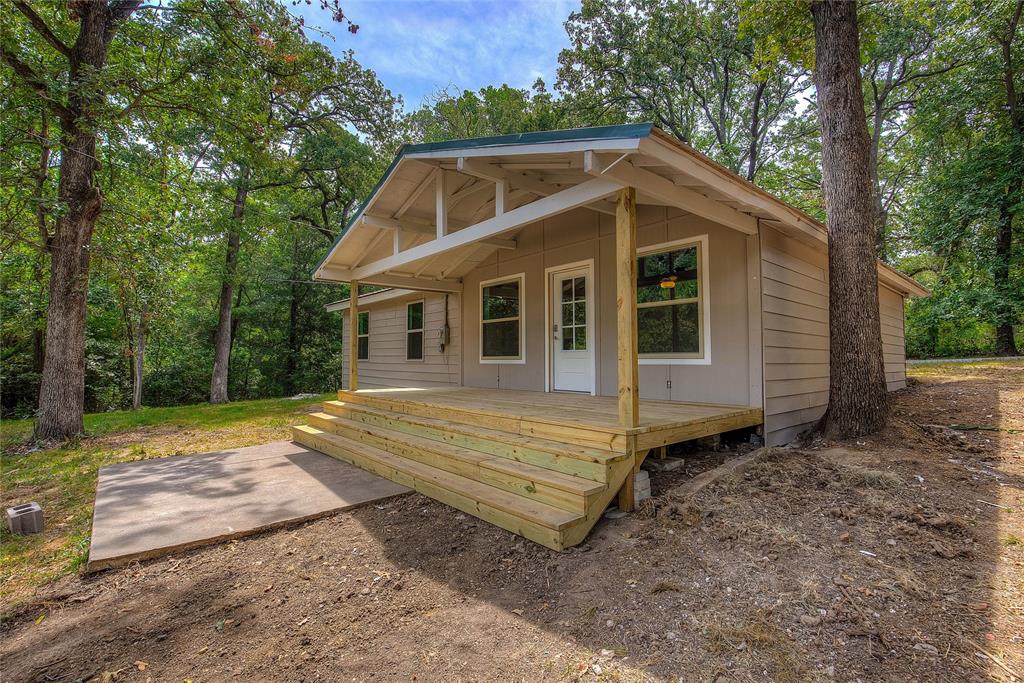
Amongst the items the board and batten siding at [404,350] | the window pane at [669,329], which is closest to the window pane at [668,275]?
the window pane at [669,329]

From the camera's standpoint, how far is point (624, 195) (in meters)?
3.21

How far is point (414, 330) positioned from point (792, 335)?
22.3 ft

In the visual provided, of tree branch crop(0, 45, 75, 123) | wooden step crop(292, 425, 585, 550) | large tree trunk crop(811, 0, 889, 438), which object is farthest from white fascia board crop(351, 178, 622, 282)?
tree branch crop(0, 45, 75, 123)

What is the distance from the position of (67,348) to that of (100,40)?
14.9 feet

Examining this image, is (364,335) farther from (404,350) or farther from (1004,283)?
(1004,283)

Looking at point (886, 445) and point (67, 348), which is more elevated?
point (67, 348)

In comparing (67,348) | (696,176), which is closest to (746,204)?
(696,176)

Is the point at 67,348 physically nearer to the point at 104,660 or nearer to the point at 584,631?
the point at 104,660

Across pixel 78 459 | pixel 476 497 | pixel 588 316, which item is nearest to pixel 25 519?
pixel 78 459

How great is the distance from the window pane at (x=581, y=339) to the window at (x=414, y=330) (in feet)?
13.6

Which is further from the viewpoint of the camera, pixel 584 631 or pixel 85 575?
pixel 85 575

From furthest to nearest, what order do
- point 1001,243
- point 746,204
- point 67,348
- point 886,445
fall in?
1. point 1001,243
2. point 67,348
3. point 886,445
4. point 746,204

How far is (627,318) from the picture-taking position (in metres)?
3.14

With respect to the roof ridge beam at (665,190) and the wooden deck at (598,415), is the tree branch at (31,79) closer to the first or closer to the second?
the wooden deck at (598,415)
